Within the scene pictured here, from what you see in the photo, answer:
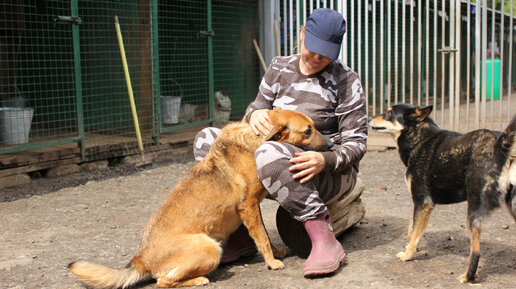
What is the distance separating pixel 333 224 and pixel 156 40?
4555 millimetres

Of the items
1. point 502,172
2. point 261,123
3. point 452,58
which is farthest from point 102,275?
point 452,58

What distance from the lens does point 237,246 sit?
12.2ft

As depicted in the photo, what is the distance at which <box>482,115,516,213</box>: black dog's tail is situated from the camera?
3018 millimetres

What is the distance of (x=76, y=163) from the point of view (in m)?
6.78

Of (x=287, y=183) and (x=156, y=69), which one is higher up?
(x=156, y=69)

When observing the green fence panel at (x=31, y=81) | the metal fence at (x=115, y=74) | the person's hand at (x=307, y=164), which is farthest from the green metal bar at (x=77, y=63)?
the person's hand at (x=307, y=164)

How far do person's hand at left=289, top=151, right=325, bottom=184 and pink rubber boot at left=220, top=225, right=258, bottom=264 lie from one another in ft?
2.34

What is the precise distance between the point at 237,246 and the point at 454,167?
1520 millimetres

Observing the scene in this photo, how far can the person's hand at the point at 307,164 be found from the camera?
128 inches

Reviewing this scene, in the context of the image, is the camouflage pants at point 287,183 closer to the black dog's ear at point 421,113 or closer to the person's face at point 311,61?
the person's face at point 311,61

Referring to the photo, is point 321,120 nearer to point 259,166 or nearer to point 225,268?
point 259,166

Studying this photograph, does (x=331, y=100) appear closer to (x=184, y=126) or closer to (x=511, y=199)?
(x=511, y=199)

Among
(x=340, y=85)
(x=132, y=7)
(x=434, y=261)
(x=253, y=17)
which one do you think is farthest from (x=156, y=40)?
(x=434, y=261)

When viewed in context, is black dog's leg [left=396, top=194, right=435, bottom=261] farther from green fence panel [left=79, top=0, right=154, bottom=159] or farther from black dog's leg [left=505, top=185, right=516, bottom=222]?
green fence panel [left=79, top=0, right=154, bottom=159]
